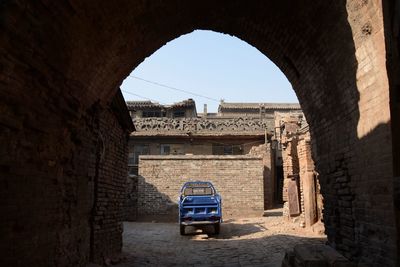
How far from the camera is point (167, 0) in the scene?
6.29 metres

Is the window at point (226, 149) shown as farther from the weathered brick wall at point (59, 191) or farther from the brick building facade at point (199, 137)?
the weathered brick wall at point (59, 191)

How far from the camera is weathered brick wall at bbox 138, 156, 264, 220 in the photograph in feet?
66.9

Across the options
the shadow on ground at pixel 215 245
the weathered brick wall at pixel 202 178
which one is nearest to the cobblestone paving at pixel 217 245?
the shadow on ground at pixel 215 245

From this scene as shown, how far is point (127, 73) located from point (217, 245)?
6301mm

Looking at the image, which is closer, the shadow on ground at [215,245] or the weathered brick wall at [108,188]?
the weathered brick wall at [108,188]

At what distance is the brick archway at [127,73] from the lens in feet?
14.0

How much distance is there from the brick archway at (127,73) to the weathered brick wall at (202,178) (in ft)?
41.5

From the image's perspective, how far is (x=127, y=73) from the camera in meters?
7.50

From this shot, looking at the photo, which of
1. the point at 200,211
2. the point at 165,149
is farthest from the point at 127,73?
the point at 165,149

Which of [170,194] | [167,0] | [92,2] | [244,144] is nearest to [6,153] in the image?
[92,2]

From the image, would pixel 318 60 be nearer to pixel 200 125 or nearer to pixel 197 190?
pixel 197 190

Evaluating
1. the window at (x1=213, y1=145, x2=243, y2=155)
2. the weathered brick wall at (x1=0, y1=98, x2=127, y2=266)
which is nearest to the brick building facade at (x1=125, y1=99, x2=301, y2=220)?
the window at (x1=213, y1=145, x2=243, y2=155)

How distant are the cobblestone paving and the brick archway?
184 centimetres

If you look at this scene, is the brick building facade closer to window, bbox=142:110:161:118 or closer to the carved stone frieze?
the carved stone frieze
